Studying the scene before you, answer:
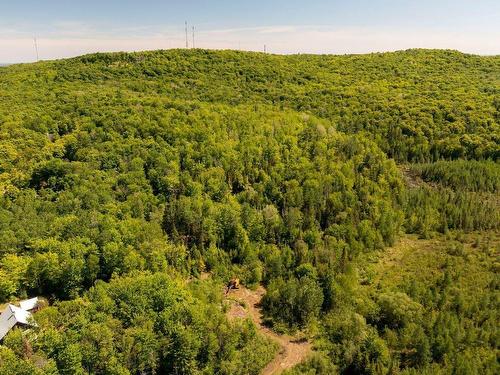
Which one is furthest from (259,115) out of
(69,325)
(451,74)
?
(451,74)

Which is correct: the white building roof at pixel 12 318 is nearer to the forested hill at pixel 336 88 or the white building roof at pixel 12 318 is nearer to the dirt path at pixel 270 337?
the dirt path at pixel 270 337

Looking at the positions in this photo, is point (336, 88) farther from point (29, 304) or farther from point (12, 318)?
point (12, 318)

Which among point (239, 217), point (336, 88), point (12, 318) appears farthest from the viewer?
point (336, 88)

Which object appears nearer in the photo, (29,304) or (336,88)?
(29,304)

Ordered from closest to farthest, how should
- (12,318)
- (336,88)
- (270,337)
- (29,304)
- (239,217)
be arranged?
(12,318) < (29,304) < (270,337) < (239,217) < (336,88)

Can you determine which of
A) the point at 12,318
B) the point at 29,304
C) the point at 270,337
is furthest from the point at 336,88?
the point at 12,318

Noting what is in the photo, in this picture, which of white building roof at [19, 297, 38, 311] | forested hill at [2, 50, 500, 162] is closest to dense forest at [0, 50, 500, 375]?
forested hill at [2, 50, 500, 162]
